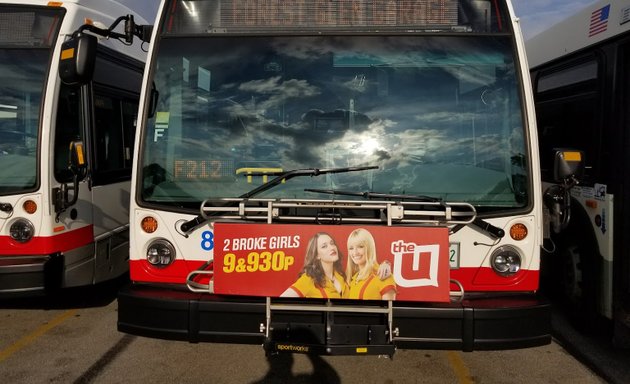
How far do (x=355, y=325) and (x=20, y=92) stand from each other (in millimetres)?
3642

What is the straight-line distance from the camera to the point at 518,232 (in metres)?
3.25

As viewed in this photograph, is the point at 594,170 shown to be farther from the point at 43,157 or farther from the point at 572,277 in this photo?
the point at 43,157

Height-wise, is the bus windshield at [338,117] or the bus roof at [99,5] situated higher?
the bus roof at [99,5]

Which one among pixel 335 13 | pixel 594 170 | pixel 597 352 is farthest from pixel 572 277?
pixel 335 13

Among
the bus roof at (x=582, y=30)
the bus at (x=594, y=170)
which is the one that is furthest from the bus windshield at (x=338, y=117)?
the bus roof at (x=582, y=30)

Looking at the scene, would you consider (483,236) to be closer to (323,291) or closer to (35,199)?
(323,291)

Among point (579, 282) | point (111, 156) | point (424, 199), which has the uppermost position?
point (111, 156)

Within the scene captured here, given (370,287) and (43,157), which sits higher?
(43,157)

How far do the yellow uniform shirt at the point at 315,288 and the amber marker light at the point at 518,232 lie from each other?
3.92ft

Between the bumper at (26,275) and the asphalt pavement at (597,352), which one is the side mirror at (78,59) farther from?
the asphalt pavement at (597,352)

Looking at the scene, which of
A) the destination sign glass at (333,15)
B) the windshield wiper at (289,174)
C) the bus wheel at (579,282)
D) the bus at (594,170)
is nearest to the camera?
the windshield wiper at (289,174)

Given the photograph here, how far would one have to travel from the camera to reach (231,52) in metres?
3.43

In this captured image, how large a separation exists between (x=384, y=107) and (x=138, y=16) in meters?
4.71

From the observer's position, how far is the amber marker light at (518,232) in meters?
3.24
